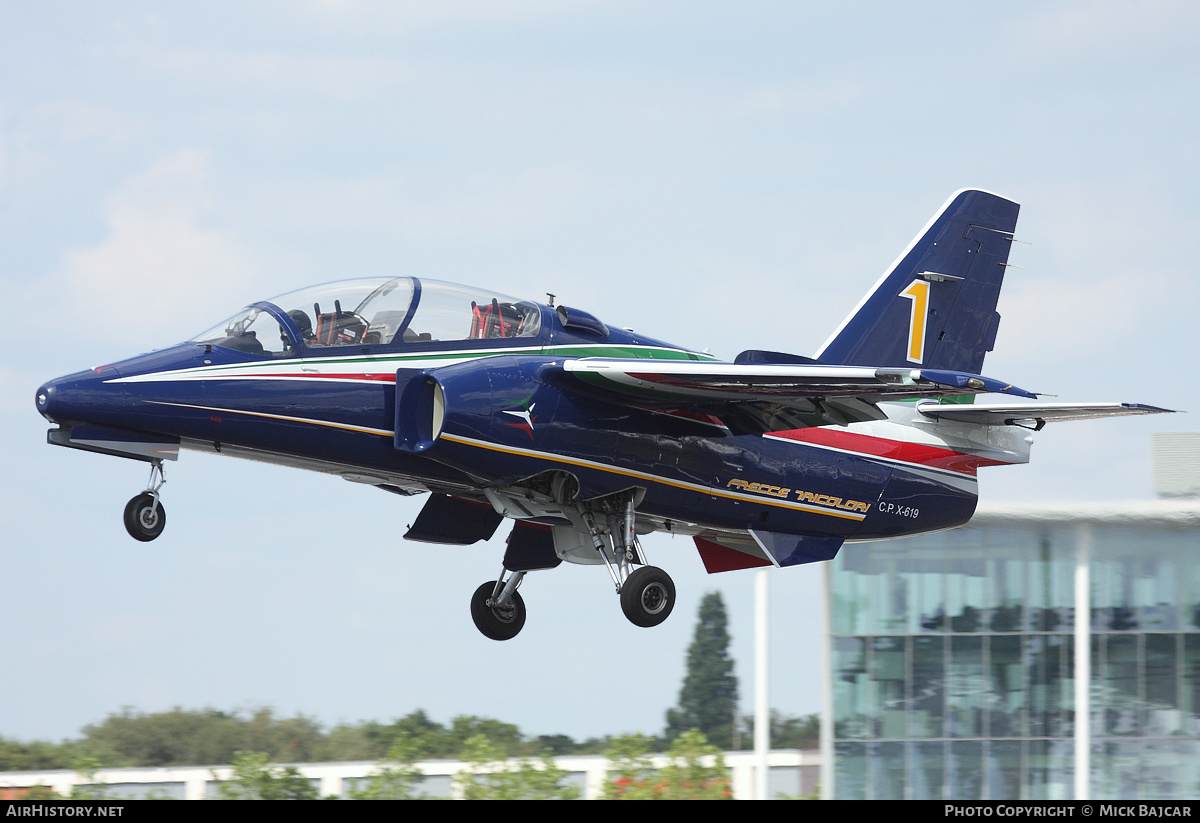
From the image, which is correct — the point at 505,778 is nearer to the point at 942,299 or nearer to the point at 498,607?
the point at 498,607

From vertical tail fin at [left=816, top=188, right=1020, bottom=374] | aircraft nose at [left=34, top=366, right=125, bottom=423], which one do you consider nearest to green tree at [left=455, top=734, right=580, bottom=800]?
vertical tail fin at [left=816, top=188, right=1020, bottom=374]

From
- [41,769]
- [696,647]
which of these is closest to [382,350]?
[41,769]

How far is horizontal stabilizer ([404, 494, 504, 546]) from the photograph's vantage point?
17531mm

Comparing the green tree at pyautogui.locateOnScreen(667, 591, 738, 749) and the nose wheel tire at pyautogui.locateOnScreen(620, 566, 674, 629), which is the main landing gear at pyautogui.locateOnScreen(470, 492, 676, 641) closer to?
the nose wheel tire at pyautogui.locateOnScreen(620, 566, 674, 629)

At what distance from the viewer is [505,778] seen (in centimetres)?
2430

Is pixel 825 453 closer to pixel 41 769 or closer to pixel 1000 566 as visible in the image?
pixel 1000 566

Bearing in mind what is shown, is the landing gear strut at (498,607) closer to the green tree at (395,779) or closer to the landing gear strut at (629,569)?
the landing gear strut at (629,569)

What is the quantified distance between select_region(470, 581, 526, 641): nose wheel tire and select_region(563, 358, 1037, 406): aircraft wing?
4.16 m

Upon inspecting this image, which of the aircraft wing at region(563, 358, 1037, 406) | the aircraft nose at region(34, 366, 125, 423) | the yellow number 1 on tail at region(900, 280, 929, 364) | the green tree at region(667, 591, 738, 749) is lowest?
the green tree at region(667, 591, 738, 749)

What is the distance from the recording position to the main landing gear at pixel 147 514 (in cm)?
1374

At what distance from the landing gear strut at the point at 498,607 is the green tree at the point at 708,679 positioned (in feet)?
202

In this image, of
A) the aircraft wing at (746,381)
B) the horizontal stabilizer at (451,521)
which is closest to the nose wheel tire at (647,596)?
the aircraft wing at (746,381)

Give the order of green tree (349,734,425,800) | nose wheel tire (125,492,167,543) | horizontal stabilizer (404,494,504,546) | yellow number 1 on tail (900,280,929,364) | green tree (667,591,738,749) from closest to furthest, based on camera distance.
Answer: nose wheel tire (125,492,167,543)
horizontal stabilizer (404,494,504,546)
yellow number 1 on tail (900,280,929,364)
green tree (349,734,425,800)
green tree (667,591,738,749)

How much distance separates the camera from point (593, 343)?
15.6 metres
